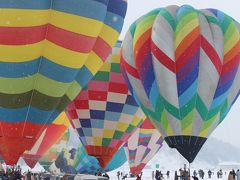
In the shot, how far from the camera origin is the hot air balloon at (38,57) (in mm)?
12797

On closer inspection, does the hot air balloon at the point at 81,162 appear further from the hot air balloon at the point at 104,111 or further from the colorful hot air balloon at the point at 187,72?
the colorful hot air balloon at the point at 187,72

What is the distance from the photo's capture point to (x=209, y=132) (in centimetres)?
1656

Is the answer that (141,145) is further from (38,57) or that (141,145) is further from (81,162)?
(38,57)

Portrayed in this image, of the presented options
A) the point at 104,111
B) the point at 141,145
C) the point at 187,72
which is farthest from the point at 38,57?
the point at 141,145

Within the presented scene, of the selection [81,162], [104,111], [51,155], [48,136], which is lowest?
[48,136]

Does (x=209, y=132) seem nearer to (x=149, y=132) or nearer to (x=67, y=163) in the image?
(x=149, y=132)

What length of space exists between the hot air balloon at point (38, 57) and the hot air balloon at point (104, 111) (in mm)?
4871

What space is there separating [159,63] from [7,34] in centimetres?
570

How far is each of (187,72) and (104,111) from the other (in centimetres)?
499

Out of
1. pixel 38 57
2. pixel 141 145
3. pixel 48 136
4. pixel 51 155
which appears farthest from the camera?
pixel 51 155

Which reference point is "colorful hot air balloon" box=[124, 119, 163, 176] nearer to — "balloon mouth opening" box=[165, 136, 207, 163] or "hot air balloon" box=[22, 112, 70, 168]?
"hot air balloon" box=[22, 112, 70, 168]

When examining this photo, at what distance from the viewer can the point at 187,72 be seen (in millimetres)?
15922

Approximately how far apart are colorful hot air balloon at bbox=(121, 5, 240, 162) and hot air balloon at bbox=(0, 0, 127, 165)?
2.89 meters

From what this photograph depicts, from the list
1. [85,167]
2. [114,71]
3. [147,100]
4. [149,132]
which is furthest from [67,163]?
[147,100]
